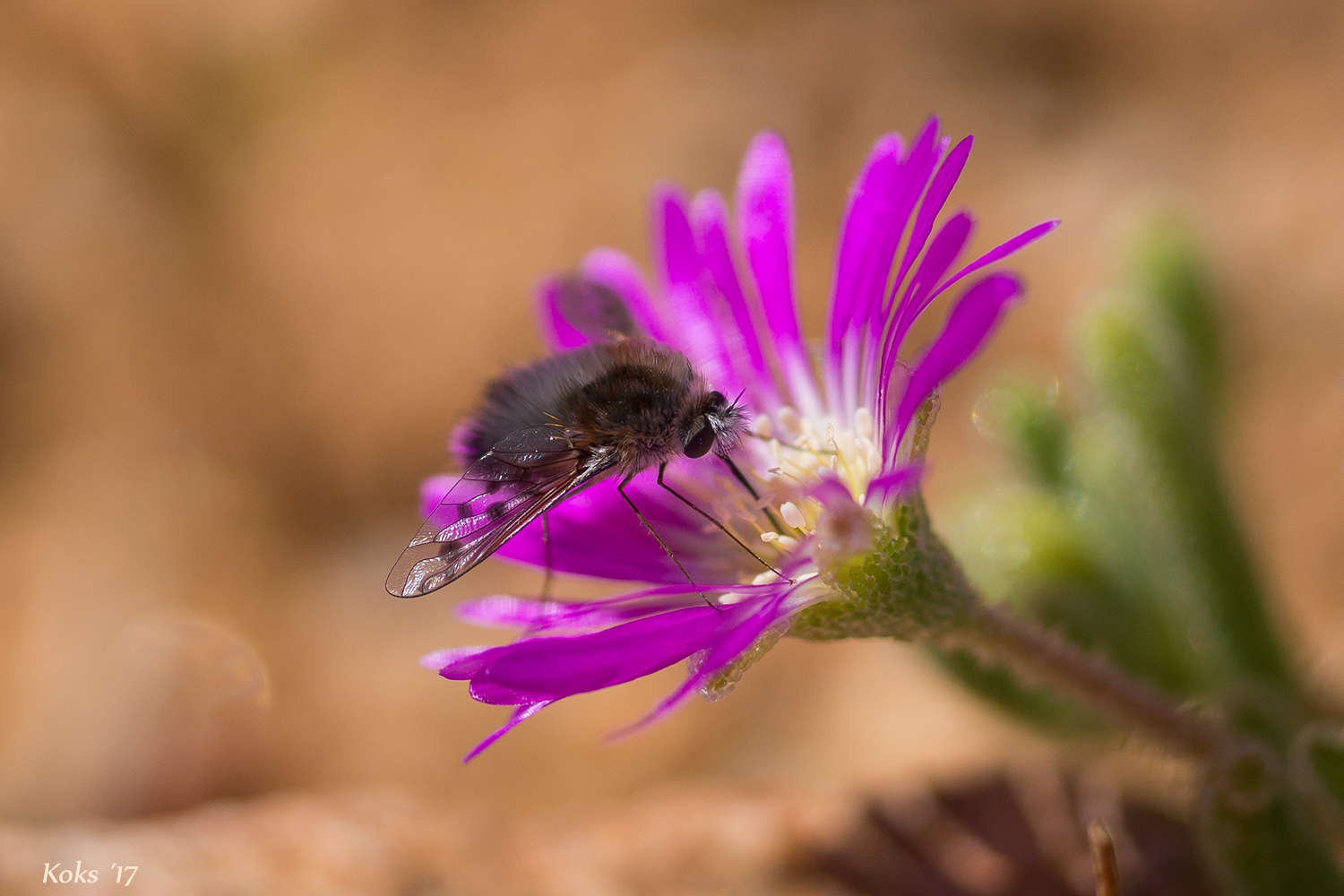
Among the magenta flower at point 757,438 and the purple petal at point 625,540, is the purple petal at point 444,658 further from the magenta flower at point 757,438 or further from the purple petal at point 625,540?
the purple petal at point 625,540

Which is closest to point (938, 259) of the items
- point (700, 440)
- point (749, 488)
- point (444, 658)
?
point (700, 440)

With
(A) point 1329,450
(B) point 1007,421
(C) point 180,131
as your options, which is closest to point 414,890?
(B) point 1007,421

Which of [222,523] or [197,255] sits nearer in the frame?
[222,523]

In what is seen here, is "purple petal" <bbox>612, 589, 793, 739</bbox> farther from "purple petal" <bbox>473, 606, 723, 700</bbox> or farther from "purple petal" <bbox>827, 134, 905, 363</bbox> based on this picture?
"purple petal" <bbox>827, 134, 905, 363</bbox>

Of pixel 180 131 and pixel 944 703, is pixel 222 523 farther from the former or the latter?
pixel 944 703

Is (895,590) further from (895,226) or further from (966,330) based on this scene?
(895,226)

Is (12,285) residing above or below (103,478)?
above

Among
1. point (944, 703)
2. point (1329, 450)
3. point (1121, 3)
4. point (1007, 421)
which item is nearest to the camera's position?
point (1007, 421)
